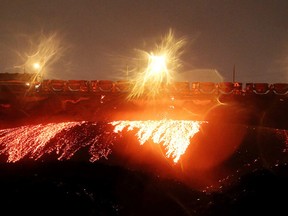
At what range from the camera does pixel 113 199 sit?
1159 cm

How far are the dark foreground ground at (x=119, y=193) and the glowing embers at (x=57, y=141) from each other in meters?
1.55

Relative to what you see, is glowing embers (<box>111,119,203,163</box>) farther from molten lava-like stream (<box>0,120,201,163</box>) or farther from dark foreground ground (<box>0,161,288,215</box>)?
dark foreground ground (<box>0,161,288,215</box>)

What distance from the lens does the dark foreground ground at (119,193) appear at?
33.4 ft

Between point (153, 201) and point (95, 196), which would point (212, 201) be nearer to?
point (153, 201)

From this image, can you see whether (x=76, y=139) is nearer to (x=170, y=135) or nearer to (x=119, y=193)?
(x=170, y=135)

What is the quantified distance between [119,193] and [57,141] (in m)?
5.91

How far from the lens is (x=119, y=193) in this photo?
11.9 m

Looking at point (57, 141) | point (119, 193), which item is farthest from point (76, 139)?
point (119, 193)

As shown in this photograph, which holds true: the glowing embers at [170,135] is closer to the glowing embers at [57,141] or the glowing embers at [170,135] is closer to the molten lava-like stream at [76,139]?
the molten lava-like stream at [76,139]

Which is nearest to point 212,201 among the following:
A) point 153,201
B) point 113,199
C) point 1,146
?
point 153,201

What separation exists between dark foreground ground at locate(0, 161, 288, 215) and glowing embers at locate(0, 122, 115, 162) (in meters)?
1.55

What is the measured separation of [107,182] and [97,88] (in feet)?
67.0

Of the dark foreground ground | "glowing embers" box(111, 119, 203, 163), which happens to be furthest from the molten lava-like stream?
the dark foreground ground

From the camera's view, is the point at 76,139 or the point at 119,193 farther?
the point at 76,139
